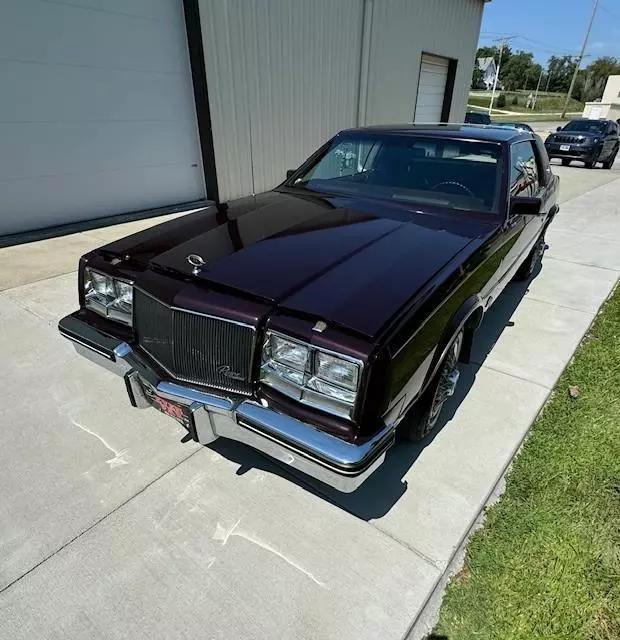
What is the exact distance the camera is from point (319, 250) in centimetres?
218

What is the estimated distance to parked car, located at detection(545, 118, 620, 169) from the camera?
13492 millimetres

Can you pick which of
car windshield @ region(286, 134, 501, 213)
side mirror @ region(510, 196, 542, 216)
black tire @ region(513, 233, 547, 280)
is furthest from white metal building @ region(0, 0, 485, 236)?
side mirror @ region(510, 196, 542, 216)

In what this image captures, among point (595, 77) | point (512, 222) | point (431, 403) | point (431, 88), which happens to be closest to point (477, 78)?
point (595, 77)

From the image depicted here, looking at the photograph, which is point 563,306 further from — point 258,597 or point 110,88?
point 110,88

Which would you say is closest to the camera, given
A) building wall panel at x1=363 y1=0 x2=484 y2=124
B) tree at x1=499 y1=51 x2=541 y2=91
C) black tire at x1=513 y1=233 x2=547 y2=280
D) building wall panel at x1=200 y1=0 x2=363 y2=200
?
black tire at x1=513 y1=233 x2=547 y2=280

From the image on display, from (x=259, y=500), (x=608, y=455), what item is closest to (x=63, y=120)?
(x=259, y=500)

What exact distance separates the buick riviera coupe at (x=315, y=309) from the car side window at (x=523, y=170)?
0.06 metres

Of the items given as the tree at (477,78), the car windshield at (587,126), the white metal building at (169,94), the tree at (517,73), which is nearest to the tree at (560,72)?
the tree at (517,73)

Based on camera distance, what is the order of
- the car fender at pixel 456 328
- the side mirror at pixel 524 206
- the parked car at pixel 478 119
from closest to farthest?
the car fender at pixel 456 328 → the side mirror at pixel 524 206 → the parked car at pixel 478 119

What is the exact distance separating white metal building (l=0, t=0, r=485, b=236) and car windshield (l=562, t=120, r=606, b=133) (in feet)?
26.5

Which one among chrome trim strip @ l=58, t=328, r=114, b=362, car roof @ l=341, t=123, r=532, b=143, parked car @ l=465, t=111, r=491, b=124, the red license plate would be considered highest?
car roof @ l=341, t=123, r=532, b=143

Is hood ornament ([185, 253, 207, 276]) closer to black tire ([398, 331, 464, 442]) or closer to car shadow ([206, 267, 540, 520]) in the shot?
car shadow ([206, 267, 540, 520])

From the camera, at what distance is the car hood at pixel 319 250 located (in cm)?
179

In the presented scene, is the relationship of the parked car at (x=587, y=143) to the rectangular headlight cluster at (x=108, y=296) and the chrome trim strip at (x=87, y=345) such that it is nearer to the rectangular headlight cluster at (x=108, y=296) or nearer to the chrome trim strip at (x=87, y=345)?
the rectangular headlight cluster at (x=108, y=296)
